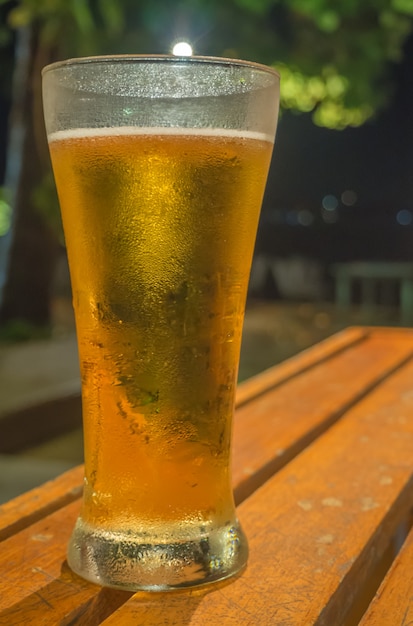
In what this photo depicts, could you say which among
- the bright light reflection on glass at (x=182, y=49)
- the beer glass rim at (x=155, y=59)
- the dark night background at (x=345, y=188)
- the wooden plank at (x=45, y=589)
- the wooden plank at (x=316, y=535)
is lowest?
the dark night background at (x=345, y=188)

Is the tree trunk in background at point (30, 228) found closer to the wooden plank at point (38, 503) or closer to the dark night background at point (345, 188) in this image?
the dark night background at point (345, 188)

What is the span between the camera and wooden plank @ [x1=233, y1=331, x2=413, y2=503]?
1.34m

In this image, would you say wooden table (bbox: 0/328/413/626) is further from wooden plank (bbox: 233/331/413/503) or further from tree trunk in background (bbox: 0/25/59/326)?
tree trunk in background (bbox: 0/25/59/326)

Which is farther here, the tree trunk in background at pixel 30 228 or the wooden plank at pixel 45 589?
the tree trunk in background at pixel 30 228

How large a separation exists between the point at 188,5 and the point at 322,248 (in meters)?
6.97

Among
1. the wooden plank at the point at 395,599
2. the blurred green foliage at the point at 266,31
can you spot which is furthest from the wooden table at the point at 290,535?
the blurred green foliage at the point at 266,31

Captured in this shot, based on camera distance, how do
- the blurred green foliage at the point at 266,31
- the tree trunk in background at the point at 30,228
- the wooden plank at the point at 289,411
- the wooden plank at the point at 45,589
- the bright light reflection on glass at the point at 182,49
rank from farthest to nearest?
the tree trunk in background at the point at 30,228, the blurred green foliage at the point at 266,31, the wooden plank at the point at 289,411, the bright light reflection on glass at the point at 182,49, the wooden plank at the point at 45,589

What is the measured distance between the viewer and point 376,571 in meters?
1.05

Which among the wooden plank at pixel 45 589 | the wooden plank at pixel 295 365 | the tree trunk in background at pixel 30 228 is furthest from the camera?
the tree trunk in background at pixel 30 228

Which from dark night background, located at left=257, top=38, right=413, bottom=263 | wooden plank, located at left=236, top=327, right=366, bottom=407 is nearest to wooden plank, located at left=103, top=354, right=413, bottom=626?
wooden plank, located at left=236, top=327, right=366, bottom=407

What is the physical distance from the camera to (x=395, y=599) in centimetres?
86

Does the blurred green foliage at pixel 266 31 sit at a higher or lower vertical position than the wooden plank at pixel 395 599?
higher

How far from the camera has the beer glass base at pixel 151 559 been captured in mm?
886

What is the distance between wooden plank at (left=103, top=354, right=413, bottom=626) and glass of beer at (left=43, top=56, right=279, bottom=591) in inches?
2.1
